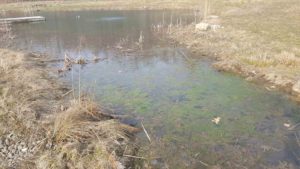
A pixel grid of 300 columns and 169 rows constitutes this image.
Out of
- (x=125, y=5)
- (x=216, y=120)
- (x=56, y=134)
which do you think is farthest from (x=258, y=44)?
(x=125, y=5)

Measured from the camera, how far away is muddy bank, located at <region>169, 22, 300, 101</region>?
13508mm

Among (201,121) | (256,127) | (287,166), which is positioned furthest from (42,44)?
(287,166)

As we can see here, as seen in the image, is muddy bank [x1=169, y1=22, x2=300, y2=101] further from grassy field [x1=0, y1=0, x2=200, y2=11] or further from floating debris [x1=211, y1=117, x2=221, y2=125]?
grassy field [x1=0, y1=0, x2=200, y2=11]

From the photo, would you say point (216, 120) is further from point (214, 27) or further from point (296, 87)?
point (214, 27)

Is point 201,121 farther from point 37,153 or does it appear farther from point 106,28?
point 106,28

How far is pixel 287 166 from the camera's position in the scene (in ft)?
25.6

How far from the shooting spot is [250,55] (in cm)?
1667

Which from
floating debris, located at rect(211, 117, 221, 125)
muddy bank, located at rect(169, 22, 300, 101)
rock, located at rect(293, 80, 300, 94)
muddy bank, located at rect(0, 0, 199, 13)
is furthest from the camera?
muddy bank, located at rect(0, 0, 199, 13)

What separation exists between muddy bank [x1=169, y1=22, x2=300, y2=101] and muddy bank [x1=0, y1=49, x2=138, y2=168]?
7348 millimetres

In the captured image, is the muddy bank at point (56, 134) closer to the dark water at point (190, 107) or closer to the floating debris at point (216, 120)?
the dark water at point (190, 107)

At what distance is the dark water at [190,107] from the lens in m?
8.41

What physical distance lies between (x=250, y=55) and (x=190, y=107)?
7.13 m

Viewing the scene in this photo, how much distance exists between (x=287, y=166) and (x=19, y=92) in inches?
365

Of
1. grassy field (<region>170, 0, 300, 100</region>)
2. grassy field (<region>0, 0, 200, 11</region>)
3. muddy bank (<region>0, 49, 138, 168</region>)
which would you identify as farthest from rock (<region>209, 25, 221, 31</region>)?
grassy field (<region>0, 0, 200, 11</region>)
